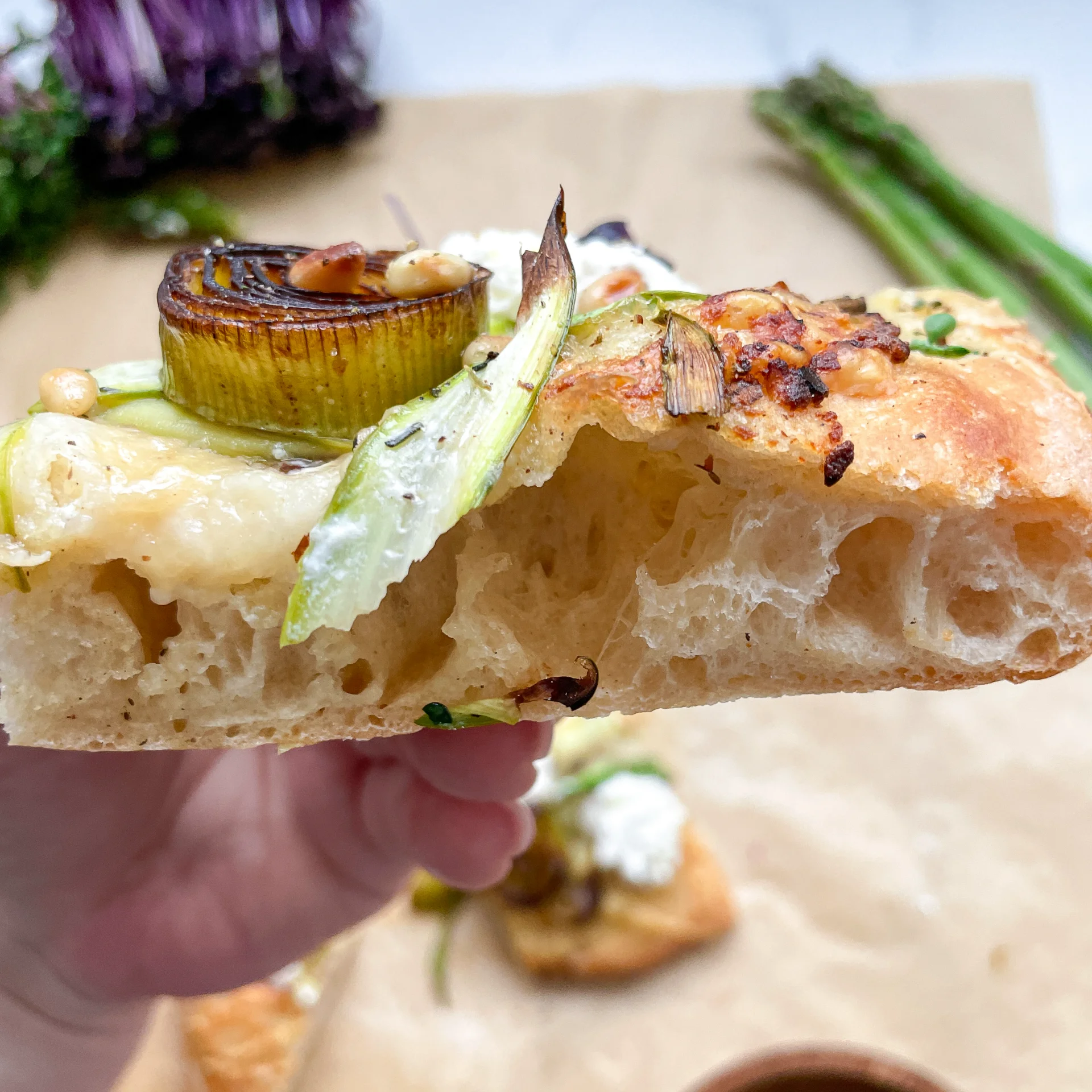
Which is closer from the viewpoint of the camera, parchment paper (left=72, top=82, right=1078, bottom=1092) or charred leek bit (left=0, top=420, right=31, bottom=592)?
charred leek bit (left=0, top=420, right=31, bottom=592)

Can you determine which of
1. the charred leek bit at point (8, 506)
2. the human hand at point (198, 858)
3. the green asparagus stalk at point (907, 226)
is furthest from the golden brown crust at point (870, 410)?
the green asparagus stalk at point (907, 226)

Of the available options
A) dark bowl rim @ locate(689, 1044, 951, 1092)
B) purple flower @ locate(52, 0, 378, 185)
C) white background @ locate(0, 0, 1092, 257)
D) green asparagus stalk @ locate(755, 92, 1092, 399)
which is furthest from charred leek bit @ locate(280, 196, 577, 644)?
white background @ locate(0, 0, 1092, 257)

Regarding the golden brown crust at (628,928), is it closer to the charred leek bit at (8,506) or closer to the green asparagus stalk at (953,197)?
the charred leek bit at (8,506)

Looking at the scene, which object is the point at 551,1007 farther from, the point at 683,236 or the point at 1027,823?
the point at 683,236

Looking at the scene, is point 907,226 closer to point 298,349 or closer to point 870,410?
point 870,410

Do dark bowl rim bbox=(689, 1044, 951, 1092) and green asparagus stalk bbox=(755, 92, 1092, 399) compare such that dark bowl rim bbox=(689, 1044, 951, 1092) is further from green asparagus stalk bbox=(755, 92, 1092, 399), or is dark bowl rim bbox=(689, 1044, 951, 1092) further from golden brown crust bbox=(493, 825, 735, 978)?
green asparagus stalk bbox=(755, 92, 1092, 399)

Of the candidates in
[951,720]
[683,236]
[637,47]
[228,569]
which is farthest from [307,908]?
[637,47]

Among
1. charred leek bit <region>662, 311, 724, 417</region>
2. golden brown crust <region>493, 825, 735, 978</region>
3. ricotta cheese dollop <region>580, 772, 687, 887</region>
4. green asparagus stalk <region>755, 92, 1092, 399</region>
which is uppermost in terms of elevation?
charred leek bit <region>662, 311, 724, 417</region>

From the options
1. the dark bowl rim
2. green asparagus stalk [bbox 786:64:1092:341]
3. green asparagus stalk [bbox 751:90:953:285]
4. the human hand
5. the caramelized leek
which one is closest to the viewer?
the caramelized leek

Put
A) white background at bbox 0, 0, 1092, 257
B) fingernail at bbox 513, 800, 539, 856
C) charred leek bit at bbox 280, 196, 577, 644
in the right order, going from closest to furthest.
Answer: charred leek bit at bbox 280, 196, 577, 644, fingernail at bbox 513, 800, 539, 856, white background at bbox 0, 0, 1092, 257
